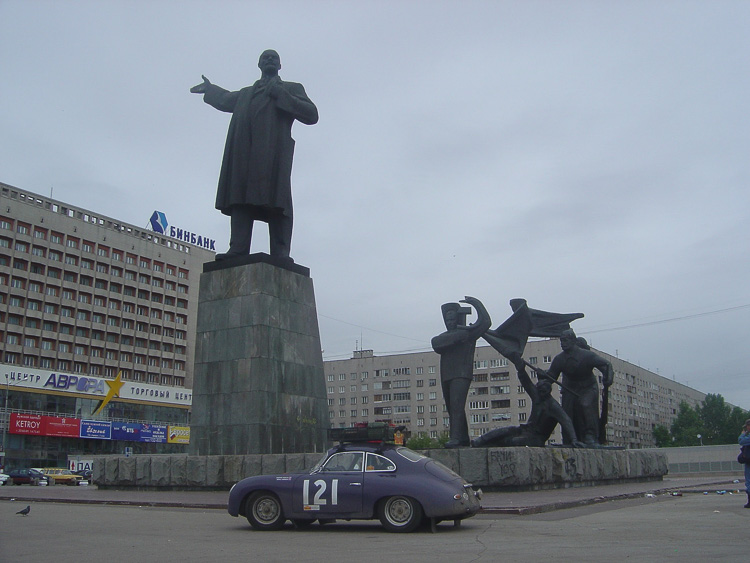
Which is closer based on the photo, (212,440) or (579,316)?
(212,440)

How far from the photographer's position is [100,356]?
81.3 m

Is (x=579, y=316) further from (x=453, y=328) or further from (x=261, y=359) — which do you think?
(x=261, y=359)

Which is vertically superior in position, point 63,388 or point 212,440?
point 63,388

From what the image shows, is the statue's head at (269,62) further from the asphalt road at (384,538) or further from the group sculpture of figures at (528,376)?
the asphalt road at (384,538)

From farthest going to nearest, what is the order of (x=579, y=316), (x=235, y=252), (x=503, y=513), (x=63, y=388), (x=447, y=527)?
1. (x=63, y=388)
2. (x=579, y=316)
3. (x=235, y=252)
4. (x=503, y=513)
5. (x=447, y=527)

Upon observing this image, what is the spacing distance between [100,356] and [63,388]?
44.4ft

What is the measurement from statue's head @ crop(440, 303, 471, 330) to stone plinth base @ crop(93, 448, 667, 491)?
3.50 m

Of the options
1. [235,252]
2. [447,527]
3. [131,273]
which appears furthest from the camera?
[131,273]

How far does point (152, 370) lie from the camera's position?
87.5 m

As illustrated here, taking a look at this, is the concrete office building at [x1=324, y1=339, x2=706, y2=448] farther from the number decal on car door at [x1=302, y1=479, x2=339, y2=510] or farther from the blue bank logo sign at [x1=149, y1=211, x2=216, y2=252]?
the number decal on car door at [x1=302, y1=479, x2=339, y2=510]

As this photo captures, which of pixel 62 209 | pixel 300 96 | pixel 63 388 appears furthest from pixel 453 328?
pixel 62 209

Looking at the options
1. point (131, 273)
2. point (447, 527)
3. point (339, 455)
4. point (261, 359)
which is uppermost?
point (131, 273)

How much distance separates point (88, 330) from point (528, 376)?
68.5 meters

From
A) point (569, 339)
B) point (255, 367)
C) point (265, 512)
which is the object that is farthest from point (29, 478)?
point (265, 512)
